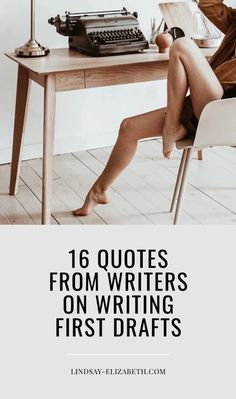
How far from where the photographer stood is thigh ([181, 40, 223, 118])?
8.31 ft

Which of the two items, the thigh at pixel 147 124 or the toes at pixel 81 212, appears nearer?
the thigh at pixel 147 124

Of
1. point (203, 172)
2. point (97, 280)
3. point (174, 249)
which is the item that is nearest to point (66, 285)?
point (97, 280)

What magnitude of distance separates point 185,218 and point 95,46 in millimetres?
846

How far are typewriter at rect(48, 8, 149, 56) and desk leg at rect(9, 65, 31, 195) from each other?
0.88ft

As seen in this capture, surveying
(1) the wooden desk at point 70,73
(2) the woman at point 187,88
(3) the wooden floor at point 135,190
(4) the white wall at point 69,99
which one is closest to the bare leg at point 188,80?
(2) the woman at point 187,88

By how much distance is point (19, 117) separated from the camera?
3.20m

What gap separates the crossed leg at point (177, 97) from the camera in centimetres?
254

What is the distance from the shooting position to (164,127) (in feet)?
8.68

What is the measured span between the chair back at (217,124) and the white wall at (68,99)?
4.59 feet

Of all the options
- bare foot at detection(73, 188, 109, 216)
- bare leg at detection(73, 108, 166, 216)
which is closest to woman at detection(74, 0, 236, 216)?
bare leg at detection(73, 108, 166, 216)

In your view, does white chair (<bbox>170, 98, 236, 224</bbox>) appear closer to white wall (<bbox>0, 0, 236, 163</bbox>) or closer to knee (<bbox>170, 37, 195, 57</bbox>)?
knee (<bbox>170, 37, 195, 57</bbox>)

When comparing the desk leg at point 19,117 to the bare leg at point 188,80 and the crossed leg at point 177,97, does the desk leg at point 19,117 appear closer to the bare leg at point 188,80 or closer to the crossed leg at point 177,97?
the crossed leg at point 177,97

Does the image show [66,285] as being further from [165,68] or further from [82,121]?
[82,121]

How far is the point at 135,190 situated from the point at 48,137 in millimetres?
696
